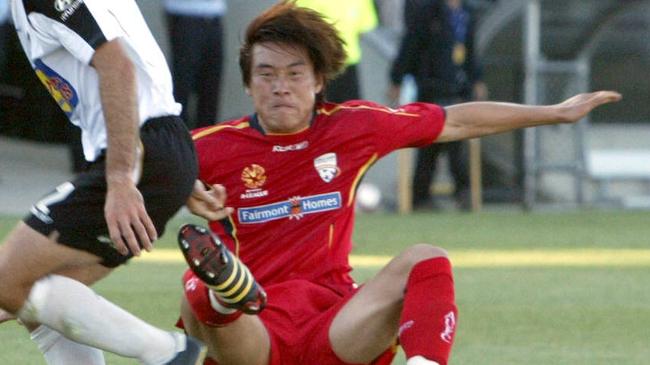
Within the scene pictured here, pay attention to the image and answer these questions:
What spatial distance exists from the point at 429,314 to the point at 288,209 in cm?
76

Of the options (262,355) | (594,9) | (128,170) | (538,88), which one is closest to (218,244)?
(128,170)

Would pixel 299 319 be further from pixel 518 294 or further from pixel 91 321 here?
pixel 518 294

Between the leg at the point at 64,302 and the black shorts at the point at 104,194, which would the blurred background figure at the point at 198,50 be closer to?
the black shorts at the point at 104,194

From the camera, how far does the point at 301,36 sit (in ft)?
19.9

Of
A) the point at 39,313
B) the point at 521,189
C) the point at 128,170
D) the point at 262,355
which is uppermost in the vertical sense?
the point at 128,170

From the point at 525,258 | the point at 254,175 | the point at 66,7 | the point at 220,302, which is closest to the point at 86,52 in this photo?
the point at 66,7

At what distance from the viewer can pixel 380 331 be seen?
19.0 feet

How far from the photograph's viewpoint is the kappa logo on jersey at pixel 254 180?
6.05 m

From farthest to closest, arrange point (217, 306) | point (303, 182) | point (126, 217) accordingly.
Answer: point (303, 182) < point (217, 306) < point (126, 217)

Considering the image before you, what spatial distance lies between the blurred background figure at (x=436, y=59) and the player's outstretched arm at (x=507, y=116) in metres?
8.73

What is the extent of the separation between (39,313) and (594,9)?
13.4 metres

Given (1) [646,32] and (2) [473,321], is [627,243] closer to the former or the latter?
(2) [473,321]

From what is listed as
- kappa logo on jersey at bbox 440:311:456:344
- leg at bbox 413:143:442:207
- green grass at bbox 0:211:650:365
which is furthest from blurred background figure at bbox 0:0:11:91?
kappa logo on jersey at bbox 440:311:456:344

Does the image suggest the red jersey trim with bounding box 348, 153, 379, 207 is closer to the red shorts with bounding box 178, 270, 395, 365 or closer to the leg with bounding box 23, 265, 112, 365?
the red shorts with bounding box 178, 270, 395, 365
